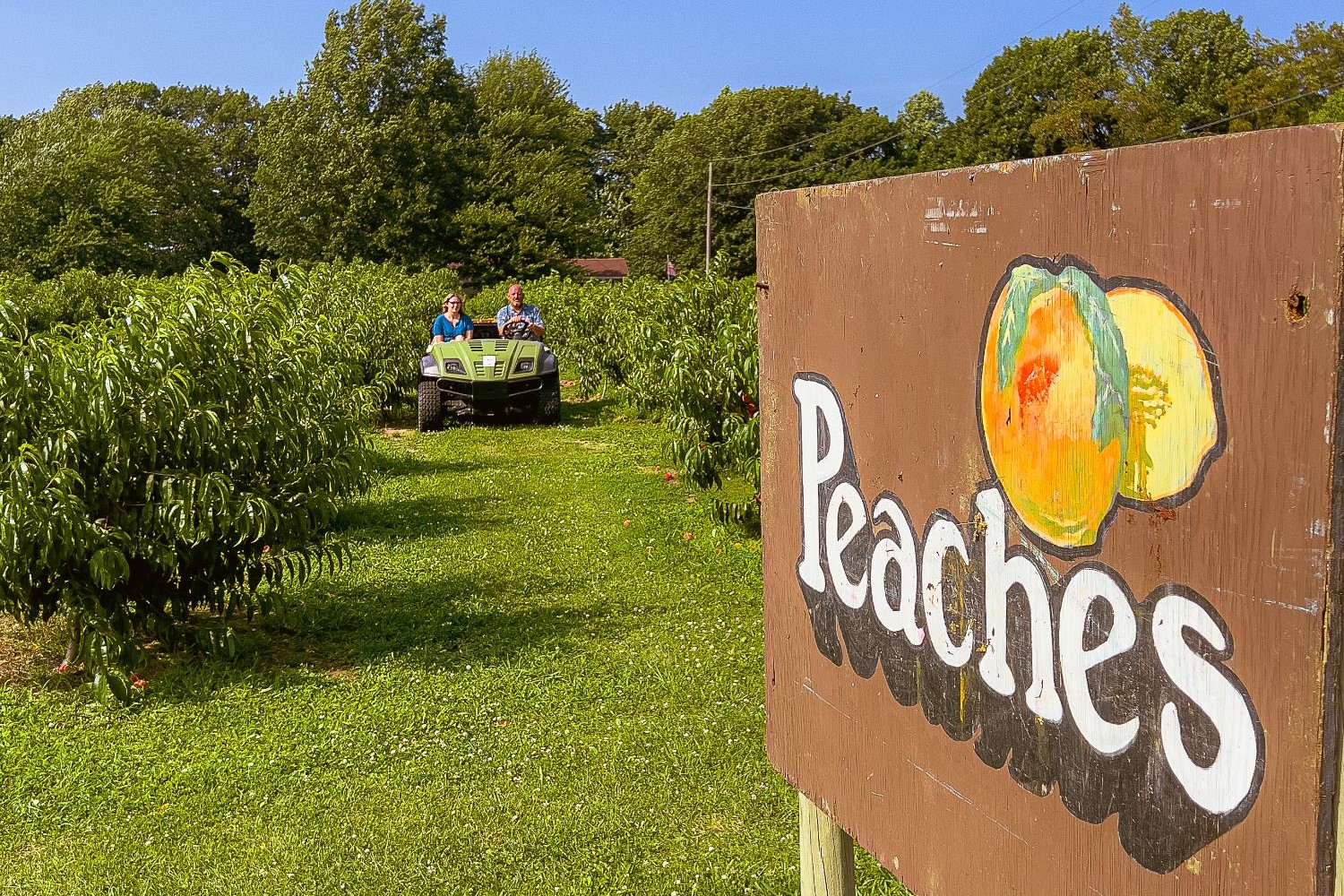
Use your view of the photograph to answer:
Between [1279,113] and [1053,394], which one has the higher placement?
[1279,113]

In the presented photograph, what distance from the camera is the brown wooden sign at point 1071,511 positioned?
3.73 feet

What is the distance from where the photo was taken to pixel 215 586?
20.9 feet

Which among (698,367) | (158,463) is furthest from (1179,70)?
(158,463)

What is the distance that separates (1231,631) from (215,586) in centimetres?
591

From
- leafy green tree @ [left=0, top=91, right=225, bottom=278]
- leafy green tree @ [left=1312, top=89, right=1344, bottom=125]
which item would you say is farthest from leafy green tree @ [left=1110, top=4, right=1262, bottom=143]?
leafy green tree @ [left=0, top=91, right=225, bottom=278]

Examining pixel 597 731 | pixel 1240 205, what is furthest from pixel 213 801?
pixel 1240 205

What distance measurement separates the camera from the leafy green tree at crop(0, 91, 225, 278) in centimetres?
4666

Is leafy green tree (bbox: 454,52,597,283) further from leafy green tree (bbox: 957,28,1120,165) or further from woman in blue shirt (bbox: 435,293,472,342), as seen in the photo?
woman in blue shirt (bbox: 435,293,472,342)

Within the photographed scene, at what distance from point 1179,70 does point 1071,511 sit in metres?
50.4

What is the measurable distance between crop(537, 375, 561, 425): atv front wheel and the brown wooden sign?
1346 centimetres

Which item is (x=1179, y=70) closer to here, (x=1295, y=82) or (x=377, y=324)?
(x=1295, y=82)

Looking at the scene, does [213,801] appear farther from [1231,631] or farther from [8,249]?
[8,249]

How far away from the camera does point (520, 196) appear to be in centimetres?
4803

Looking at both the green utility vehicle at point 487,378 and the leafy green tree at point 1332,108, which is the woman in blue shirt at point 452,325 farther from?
the leafy green tree at point 1332,108
